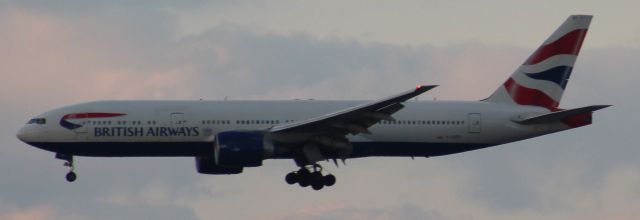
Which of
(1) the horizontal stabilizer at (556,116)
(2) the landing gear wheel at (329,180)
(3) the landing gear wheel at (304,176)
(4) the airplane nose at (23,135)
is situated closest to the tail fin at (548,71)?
(1) the horizontal stabilizer at (556,116)

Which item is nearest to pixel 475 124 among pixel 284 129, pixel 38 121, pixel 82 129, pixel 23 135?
pixel 284 129

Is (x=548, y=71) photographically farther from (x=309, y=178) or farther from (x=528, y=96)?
(x=309, y=178)

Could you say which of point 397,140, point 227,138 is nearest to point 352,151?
point 397,140

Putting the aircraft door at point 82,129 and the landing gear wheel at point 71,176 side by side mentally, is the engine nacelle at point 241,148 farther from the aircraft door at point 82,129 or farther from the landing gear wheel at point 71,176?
the landing gear wheel at point 71,176

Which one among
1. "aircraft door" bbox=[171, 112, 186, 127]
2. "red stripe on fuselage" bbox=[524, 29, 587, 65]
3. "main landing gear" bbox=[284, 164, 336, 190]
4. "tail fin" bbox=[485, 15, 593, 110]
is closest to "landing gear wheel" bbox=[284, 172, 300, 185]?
"main landing gear" bbox=[284, 164, 336, 190]

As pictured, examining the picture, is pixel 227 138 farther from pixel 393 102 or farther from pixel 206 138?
pixel 393 102

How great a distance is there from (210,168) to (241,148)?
6446 millimetres

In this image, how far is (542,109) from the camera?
6294 centimetres

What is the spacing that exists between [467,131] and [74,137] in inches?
622

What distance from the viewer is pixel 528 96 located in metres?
63.3

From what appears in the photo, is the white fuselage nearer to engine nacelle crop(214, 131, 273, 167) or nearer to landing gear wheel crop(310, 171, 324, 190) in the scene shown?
engine nacelle crop(214, 131, 273, 167)

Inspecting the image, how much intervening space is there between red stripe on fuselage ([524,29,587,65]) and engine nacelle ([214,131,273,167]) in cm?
1354

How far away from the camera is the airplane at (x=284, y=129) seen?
192 ft

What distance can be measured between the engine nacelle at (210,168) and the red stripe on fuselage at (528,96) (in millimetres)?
11951
